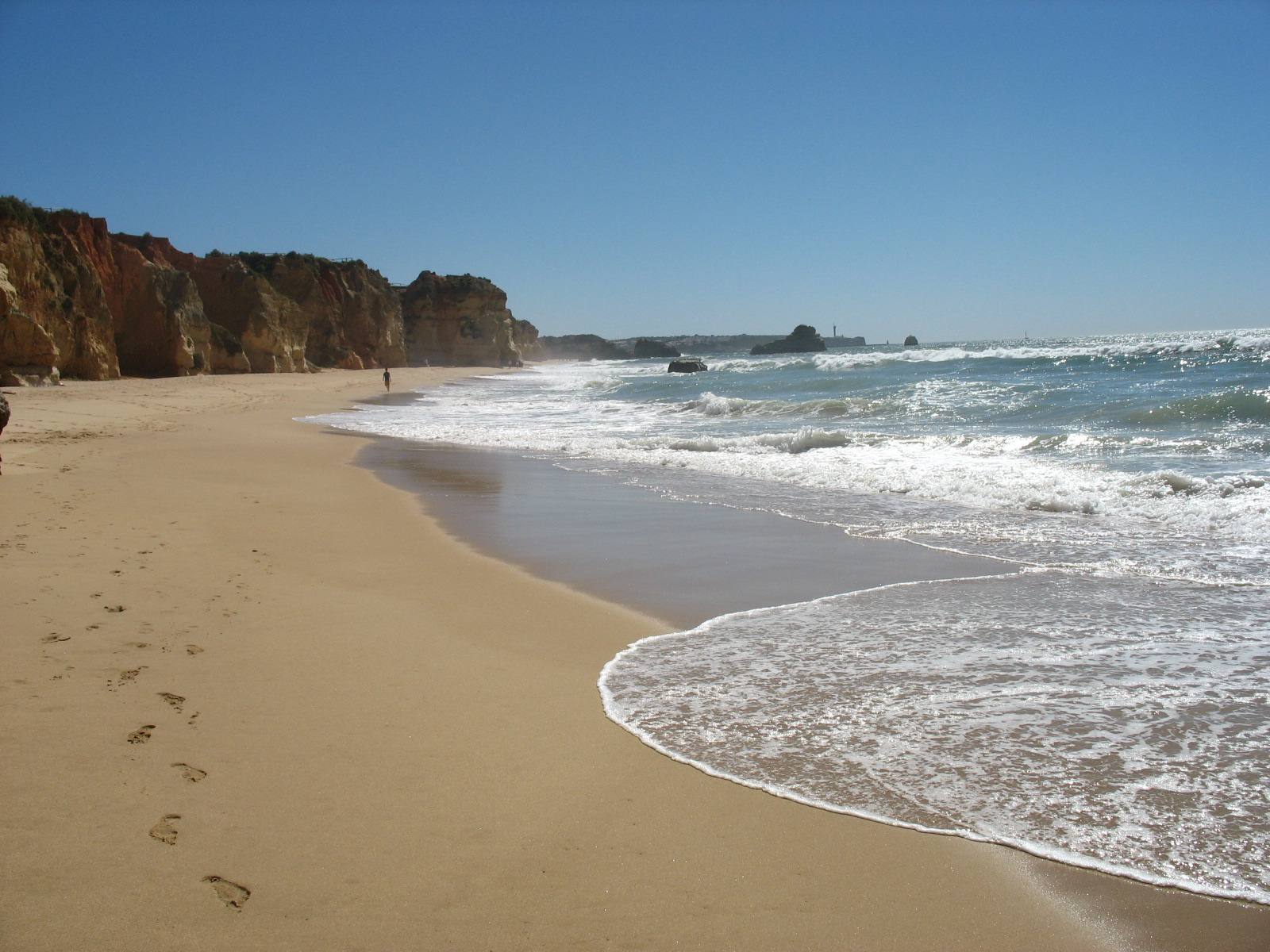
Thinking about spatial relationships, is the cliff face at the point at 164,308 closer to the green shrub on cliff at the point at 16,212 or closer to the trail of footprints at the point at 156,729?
the green shrub on cliff at the point at 16,212

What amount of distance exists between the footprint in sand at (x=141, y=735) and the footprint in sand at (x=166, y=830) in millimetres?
541

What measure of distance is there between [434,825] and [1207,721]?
2956 mm

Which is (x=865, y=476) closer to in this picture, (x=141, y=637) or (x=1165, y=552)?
(x=1165, y=552)

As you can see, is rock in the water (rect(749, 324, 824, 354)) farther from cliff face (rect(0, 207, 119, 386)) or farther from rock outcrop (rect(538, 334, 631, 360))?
cliff face (rect(0, 207, 119, 386))

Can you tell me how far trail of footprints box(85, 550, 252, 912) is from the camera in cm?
204

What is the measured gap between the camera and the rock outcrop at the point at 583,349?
136 m

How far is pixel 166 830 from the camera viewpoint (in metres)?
2.26

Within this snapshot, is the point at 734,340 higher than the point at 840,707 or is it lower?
higher

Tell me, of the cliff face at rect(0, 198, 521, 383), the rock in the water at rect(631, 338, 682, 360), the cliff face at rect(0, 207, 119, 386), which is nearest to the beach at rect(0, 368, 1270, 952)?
the cliff face at rect(0, 207, 119, 386)

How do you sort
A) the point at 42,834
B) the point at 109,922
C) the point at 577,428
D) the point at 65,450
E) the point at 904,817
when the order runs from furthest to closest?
the point at 577,428 → the point at 65,450 → the point at 904,817 → the point at 42,834 → the point at 109,922

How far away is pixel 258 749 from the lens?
2785 mm

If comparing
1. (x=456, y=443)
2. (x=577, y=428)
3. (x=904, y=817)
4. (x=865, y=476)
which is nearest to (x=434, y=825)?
(x=904, y=817)

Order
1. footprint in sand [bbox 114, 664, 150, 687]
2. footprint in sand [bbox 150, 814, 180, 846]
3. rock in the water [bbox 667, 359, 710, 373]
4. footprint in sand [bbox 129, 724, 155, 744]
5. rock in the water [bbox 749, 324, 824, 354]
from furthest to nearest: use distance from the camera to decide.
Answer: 1. rock in the water [bbox 749, 324, 824, 354]
2. rock in the water [bbox 667, 359, 710, 373]
3. footprint in sand [bbox 114, 664, 150, 687]
4. footprint in sand [bbox 129, 724, 155, 744]
5. footprint in sand [bbox 150, 814, 180, 846]

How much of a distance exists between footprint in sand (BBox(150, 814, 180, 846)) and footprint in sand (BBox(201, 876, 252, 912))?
21 centimetres
